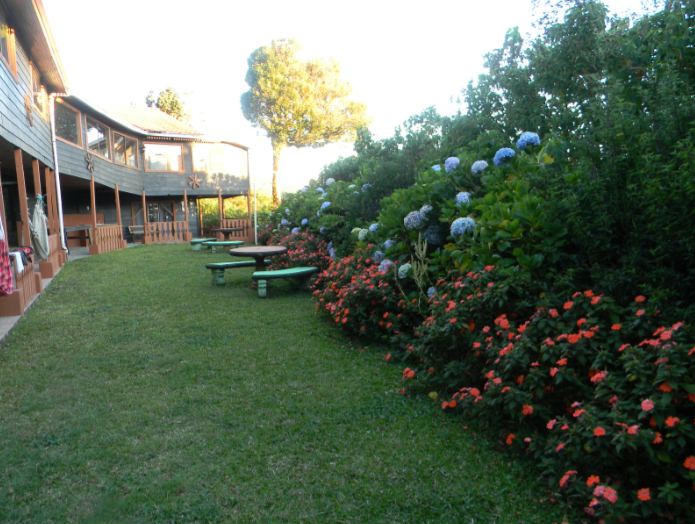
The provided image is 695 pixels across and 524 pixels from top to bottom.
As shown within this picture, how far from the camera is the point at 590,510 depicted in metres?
2.04

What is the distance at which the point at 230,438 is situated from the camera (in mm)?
2986

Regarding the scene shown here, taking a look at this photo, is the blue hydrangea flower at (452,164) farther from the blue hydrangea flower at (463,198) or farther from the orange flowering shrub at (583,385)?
the orange flowering shrub at (583,385)

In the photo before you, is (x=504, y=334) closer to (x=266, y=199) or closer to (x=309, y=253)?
(x=309, y=253)

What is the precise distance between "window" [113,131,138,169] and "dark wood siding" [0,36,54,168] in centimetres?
707

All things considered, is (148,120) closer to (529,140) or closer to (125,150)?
(125,150)

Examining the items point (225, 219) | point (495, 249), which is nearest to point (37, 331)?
point (495, 249)

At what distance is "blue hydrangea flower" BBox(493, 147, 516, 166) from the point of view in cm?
451

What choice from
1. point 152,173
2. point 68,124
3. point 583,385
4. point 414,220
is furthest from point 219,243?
point 583,385

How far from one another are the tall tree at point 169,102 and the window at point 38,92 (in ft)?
98.6

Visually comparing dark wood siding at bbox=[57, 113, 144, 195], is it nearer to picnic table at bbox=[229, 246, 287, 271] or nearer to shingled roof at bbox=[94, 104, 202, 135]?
shingled roof at bbox=[94, 104, 202, 135]

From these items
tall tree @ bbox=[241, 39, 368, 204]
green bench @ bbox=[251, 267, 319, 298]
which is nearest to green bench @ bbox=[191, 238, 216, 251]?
green bench @ bbox=[251, 267, 319, 298]

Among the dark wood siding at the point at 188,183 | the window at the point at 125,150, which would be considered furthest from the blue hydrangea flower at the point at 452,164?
the dark wood siding at the point at 188,183

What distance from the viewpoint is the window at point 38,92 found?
10.1 metres

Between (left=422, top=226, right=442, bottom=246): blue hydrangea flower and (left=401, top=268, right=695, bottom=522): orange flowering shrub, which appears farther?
(left=422, top=226, right=442, bottom=246): blue hydrangea flower
